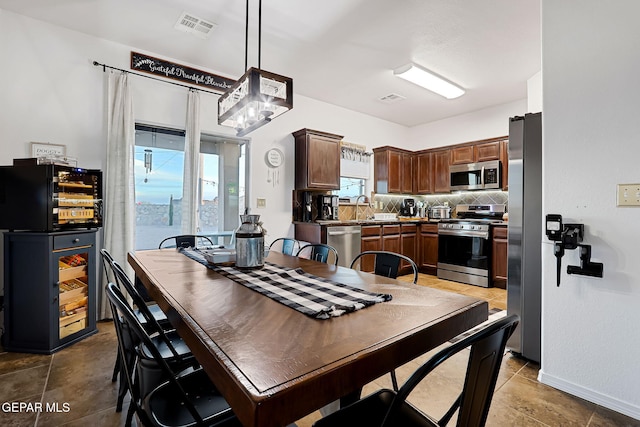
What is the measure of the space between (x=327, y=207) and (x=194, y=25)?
276 centimetres

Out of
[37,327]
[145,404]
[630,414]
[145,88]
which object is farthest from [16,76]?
[630,414]

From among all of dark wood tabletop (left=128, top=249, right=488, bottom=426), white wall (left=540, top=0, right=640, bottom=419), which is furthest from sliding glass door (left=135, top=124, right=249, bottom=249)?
white wall (left=540, top=0, right=640, bottom=419)

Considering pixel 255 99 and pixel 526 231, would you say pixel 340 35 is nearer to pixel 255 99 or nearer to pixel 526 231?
pixel 255 99

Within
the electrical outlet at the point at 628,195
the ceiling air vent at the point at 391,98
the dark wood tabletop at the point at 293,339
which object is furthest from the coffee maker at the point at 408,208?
the dark wood tabletop at the point at 293,339

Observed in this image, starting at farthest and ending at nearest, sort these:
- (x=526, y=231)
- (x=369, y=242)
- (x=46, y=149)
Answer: (x=369, y=242) → (x=46, y=149) → (x=526, y=231)

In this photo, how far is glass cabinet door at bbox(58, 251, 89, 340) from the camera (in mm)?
2535

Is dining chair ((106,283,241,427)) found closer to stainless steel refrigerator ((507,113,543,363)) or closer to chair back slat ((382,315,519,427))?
chair back slat ((382,315,519,427))

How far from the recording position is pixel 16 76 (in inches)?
108

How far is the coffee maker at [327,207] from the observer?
463 cm

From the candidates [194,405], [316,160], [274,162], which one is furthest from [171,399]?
[316,160]

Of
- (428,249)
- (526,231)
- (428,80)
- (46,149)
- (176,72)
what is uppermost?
(428,80)

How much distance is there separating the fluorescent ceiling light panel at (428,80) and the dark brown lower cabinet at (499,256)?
6.66ft

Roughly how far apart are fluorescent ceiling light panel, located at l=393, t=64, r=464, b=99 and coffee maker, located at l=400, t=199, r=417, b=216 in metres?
2.03

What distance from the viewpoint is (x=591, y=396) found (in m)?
1.81
